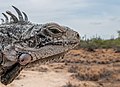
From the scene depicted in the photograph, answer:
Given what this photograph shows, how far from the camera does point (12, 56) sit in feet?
14.1

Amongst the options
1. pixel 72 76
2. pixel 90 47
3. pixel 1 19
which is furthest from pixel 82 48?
pixel 1 19

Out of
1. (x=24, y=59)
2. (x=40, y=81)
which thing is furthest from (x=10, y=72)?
(x=40, y=81)

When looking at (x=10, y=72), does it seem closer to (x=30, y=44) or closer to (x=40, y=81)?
(x=30, y=44)

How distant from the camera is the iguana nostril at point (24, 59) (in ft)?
14.1

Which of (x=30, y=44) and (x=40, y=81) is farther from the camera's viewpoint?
(x=40, y=81)

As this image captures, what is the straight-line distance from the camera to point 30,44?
171 inches

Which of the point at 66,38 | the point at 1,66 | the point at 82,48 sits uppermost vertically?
the point at 66,38

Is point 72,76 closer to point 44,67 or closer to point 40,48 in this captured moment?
point 44,67

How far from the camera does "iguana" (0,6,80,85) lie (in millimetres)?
4312

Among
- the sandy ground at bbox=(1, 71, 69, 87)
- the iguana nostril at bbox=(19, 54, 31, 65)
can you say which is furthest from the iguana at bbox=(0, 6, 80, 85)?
the sandy ground at bbox=(1, 71, 69, 87)

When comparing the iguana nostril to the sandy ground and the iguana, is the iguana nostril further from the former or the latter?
the sandy ground

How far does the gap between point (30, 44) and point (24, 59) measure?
7.7 inches

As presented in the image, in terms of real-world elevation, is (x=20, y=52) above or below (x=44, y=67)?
above

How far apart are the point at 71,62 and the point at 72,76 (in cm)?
998
